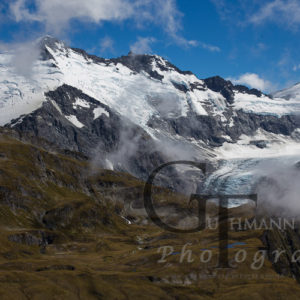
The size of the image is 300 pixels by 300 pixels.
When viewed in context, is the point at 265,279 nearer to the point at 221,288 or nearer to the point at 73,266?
the point at 221,288

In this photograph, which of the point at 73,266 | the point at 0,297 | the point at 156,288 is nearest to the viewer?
the point at 0,297

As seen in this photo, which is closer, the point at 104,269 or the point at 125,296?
the point at 125,296

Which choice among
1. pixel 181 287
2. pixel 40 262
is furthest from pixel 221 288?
pixel 40 262

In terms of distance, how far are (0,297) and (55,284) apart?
74.4ft

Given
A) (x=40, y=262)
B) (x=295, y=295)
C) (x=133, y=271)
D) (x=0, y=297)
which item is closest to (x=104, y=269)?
(x=133, y=271)

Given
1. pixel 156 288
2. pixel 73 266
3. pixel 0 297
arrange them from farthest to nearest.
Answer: pixel 73 266 < pixel 156 288 < pixel 0 297

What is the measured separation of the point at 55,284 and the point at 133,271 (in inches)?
1718

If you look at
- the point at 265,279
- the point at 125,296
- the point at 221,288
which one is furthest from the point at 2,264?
the point at 265,279

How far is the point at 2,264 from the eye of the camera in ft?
586

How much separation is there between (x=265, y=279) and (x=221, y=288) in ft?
85.7

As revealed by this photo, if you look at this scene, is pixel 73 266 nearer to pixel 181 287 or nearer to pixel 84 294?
pixel 84 294

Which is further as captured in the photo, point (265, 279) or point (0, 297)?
point (265, 279)

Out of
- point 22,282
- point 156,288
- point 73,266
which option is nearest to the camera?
point 22,282

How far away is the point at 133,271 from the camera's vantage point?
19812 centimetres
